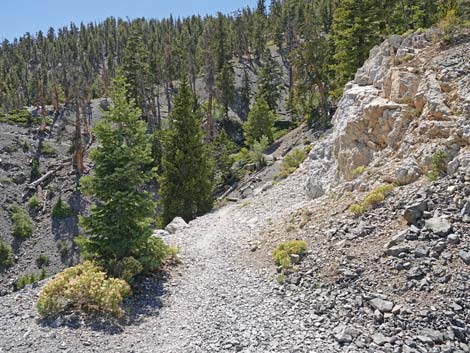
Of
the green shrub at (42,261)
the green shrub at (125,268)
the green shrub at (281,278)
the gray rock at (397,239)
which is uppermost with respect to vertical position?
the gray rock at (397,239)

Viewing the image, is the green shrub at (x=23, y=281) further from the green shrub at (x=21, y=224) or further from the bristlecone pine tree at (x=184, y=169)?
the bristlecone pine tree at (x=184, y=169)

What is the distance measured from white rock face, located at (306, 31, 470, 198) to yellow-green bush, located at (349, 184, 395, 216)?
2.18 feet

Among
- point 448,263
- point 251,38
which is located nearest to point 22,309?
point 448,263

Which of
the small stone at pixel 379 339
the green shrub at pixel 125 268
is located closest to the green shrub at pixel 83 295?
the green shrub at pixel 125 268

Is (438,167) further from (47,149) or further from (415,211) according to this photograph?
(47,149)

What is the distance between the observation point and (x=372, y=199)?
44.1 feet

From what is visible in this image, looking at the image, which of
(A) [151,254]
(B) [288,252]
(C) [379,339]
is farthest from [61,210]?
(C) [379,339]

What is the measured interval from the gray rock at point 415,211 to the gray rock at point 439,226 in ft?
1.46

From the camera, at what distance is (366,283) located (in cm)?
1074

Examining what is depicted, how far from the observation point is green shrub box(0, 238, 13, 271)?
107 feet

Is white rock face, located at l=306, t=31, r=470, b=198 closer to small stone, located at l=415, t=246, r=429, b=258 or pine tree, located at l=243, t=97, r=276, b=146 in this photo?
small stone, located at l=415, t=246, r=429, b=258

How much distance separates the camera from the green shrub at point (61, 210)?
126 ft

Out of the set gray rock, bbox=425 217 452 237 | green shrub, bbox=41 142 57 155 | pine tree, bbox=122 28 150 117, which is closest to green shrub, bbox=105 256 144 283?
gray rock, bbox=425 217 452 237

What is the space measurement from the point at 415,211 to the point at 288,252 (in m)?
4.14
